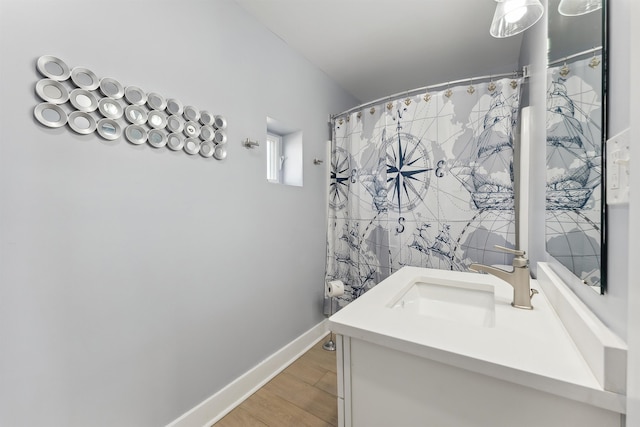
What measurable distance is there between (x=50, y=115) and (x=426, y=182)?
1930 mm

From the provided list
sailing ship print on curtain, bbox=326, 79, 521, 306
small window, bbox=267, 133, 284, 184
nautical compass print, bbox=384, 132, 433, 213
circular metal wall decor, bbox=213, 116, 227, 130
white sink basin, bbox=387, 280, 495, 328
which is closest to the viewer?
white sink basin, bbox=387, 280, 495, 328

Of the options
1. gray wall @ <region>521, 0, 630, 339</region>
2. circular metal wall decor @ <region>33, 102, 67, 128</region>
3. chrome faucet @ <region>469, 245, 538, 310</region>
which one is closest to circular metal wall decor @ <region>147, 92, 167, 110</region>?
circular metal wall decor @ <region>33, 102, 67, 128</region>

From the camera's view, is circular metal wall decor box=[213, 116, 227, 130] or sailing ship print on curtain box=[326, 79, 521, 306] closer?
circular metal wall decor box=[213, 116, 227, 130]

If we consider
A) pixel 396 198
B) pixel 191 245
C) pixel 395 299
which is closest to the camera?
pixel 395 299

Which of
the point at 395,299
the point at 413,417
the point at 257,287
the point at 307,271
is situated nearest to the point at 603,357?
the point at 413,417

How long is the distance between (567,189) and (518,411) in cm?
65

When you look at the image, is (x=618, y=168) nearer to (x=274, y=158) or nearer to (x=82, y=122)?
(x=82, y=122)

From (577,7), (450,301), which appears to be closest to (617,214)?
(577,7)

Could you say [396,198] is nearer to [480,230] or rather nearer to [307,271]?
[480,230]

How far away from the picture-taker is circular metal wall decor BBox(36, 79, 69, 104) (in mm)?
878

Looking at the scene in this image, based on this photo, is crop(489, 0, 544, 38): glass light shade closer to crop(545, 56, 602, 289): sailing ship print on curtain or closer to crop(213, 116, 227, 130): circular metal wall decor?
crop(545, 56, 602, 289): sailing ship print on curtain

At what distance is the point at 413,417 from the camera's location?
0.70m

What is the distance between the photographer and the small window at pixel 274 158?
6.81 feet

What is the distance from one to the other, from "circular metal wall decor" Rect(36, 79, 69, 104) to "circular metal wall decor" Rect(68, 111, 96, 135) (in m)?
0.05
